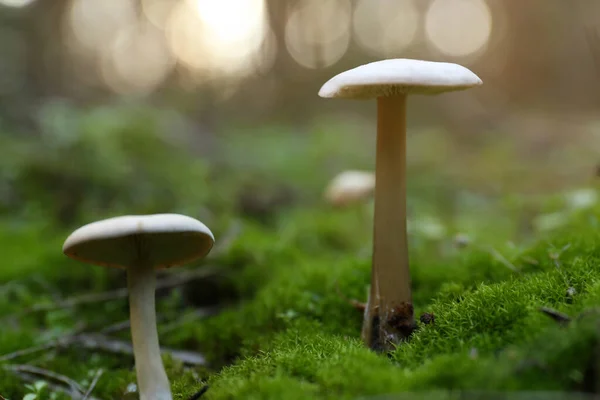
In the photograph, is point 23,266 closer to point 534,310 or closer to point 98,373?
point 98,373

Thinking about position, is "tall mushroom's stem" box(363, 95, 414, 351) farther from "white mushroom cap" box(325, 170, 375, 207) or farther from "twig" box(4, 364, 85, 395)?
"white mushroom cap" box(325, 170, 375, 207)

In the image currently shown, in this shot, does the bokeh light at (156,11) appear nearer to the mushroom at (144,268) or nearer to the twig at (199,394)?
the mushroom at (144,268)

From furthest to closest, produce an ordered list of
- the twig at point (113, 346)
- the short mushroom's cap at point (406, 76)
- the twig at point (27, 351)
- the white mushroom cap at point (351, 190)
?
the white mushroom cap at point (351, 190)
the twig at point (113, 346)
the twig at point (27, 351)
the short mushroom's cap at point (406, 76)

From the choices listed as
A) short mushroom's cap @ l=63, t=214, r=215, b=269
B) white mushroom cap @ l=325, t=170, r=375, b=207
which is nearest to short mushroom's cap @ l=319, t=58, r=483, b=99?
short mushroom's cap @ l=63, t=214, r=215, b=269

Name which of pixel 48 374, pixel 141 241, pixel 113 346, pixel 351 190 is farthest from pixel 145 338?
pixel 351 190

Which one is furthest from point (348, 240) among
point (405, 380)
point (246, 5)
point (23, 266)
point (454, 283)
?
point (246, 5)

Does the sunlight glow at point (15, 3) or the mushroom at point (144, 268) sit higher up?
the sunlight glow at point (15, 3)

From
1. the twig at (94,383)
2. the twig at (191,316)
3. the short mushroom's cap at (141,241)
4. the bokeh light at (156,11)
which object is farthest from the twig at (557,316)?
the bokeh light at (156,11)
